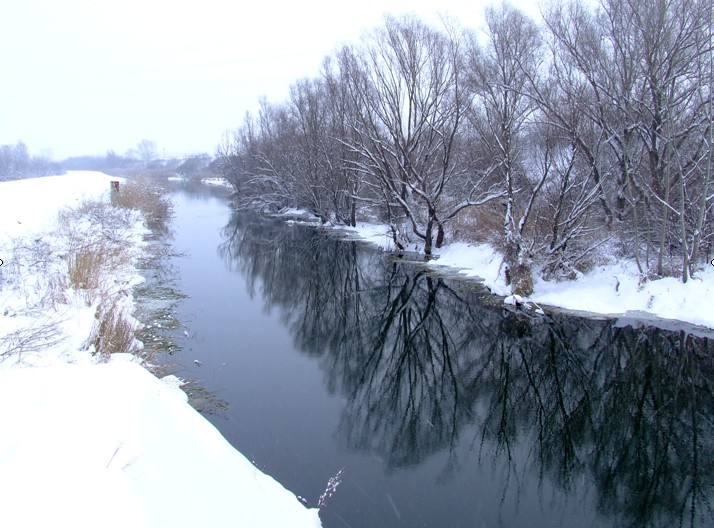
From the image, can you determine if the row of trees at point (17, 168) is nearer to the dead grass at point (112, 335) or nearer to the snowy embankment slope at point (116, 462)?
the dead grass at point (112, 335)

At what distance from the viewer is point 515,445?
7.04 metres

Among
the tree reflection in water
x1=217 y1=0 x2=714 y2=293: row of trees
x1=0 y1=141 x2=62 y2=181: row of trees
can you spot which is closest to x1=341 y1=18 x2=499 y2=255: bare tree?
x1=217 y1=0 x2=714 y2=293: row of trees

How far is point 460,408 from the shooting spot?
816cm

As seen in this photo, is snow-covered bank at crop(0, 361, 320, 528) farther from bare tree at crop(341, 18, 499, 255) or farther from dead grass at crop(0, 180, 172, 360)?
bare tree at crop(341, 18, 499, 255)

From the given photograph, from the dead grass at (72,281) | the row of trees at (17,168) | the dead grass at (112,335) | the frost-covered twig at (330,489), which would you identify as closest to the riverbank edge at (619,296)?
the frost-covered twig at (330,489)

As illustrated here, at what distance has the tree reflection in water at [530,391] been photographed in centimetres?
639

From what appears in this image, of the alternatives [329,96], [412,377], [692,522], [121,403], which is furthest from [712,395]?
[329,96]

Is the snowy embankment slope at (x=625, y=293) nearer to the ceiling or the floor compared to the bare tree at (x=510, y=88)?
nearer to the floor

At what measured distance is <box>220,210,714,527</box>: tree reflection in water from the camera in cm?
639

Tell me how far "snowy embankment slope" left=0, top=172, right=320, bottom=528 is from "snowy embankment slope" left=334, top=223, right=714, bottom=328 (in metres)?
10.6

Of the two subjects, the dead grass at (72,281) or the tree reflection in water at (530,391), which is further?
the dead grass at (72,281)

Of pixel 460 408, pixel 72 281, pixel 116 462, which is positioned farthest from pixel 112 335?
pixel 460 408

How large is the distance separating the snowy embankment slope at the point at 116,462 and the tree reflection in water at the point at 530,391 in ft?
9.37

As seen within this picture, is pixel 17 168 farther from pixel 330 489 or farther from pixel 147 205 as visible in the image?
pixel 330 489
